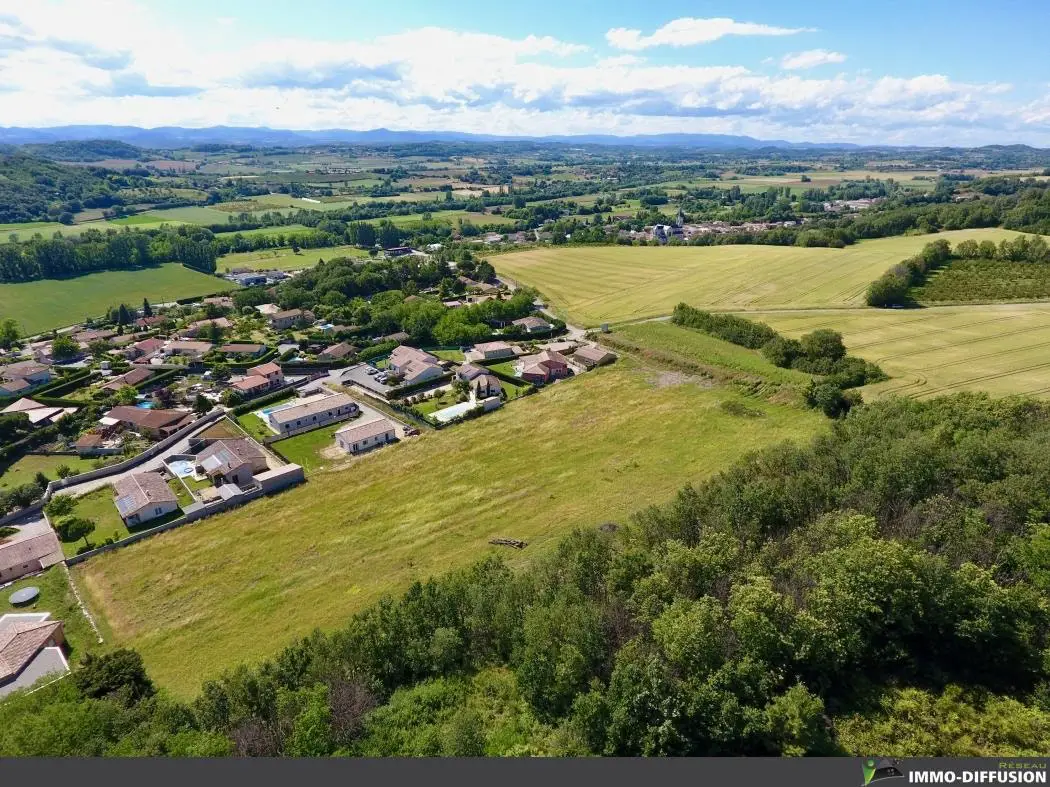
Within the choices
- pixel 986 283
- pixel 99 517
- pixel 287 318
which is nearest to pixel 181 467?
pixel 99 517

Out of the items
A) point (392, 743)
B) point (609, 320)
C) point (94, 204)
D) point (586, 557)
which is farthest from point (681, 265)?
point (94, 204)

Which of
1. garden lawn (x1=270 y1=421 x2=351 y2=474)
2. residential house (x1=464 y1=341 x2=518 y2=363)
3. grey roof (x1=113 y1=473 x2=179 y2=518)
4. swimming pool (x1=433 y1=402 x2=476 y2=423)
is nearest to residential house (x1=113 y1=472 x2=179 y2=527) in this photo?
grey roof (x1=113 y1=473 x2=179 y2=518)

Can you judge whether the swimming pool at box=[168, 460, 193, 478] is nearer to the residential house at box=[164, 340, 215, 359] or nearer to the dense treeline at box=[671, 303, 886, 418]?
the residential house at box=[164, 340, 215, 359]

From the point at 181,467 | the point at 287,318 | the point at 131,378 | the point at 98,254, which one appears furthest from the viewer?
the point at 98,254

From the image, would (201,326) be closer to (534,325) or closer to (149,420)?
(149,420)

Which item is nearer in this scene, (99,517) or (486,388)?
(99,517)

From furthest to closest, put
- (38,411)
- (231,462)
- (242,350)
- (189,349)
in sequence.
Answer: (189,349)
(242,350)
(38,411)
(231,462)

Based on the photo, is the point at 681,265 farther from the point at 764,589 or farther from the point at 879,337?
the point at 764,589
